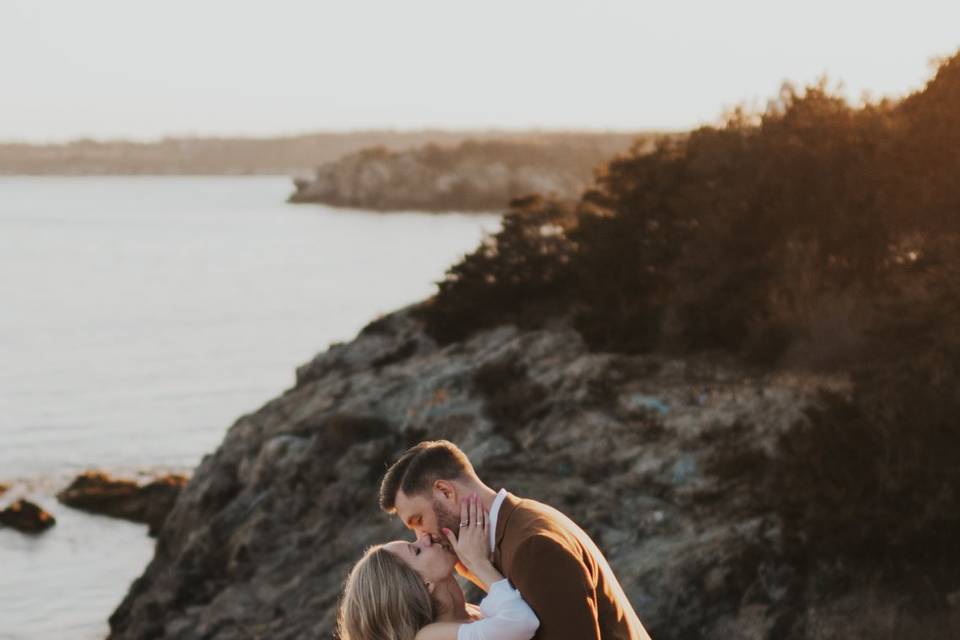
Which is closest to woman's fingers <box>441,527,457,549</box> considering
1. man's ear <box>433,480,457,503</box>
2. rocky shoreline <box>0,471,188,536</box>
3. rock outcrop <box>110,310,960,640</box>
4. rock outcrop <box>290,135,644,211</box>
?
man's ear <box>433,480,457,503</box>

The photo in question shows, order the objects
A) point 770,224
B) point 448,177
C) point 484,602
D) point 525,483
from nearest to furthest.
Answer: point 484,602 → point 525,483 → point 770,224 → point 448,177

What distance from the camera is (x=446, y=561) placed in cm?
508

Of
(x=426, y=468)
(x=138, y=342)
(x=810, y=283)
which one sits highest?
(x=426, y=468)

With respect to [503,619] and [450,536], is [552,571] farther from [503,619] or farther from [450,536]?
[450,536]

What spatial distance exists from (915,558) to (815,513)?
0.83 metres

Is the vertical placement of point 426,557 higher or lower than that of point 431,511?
lower

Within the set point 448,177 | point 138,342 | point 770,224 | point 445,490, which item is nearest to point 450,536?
point 445,490

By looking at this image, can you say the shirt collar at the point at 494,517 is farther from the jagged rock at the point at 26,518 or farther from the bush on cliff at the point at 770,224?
the jagged rock at the point at 26,518

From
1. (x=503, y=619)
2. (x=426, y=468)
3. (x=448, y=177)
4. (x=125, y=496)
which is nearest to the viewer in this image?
(x=503, y=619)

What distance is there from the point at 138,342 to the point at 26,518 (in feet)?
84.4

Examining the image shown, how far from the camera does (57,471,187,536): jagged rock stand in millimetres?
26750

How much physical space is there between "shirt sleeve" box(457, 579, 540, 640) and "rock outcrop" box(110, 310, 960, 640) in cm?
646

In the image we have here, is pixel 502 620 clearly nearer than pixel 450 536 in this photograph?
Yes

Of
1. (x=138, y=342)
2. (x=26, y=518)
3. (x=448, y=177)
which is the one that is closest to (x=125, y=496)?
(x=26, y=518)
